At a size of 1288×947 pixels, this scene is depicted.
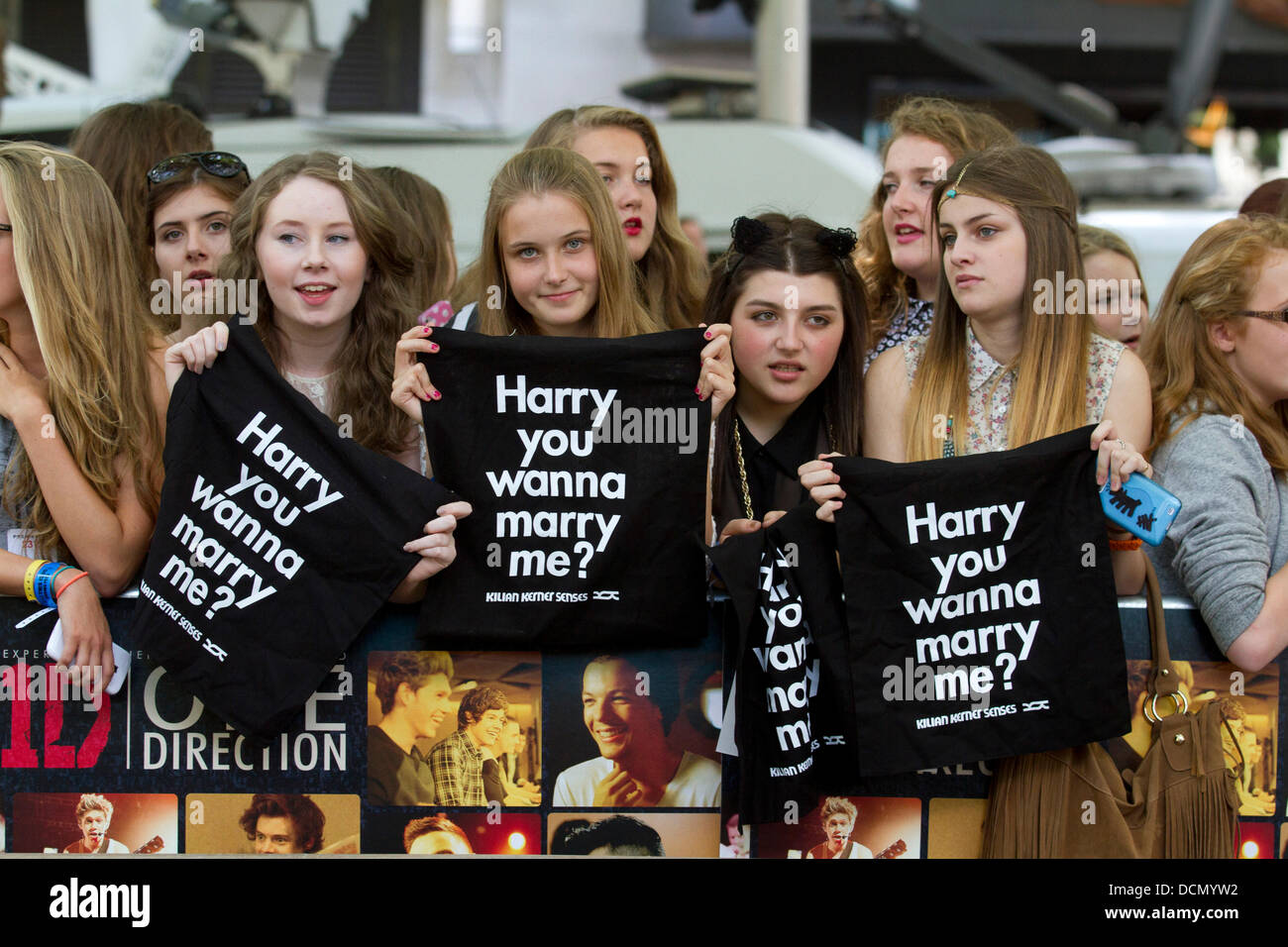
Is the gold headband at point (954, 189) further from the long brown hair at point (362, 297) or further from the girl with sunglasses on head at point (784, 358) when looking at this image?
the long brown hair at point (362, 297)

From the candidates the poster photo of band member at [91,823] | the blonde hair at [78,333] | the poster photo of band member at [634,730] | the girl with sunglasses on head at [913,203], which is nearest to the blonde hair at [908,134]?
the girl with sunglasses on head at [913,203]

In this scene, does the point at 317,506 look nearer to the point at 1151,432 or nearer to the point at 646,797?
the point at 646,797

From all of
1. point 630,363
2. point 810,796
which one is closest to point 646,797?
point 810,796

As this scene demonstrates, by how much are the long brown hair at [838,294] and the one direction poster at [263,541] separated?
2.80ft

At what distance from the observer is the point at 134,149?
150 inches

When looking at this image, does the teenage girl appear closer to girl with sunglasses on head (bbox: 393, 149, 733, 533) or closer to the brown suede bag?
girl with sunglasses on head (bbox: 393, 149, 733, 533)

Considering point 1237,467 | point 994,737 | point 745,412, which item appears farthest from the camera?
point 745,412

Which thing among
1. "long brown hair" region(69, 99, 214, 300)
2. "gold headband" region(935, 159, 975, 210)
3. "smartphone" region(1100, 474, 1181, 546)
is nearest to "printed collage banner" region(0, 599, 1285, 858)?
"smartphone" region(1100, 474, 1181, 546)

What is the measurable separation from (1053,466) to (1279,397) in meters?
0.71

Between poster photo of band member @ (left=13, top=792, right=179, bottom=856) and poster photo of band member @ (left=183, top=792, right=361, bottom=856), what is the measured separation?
0.21 ft

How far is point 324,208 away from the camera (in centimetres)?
297

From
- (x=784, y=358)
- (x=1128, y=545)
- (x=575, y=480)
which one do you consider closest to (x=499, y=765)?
(x=575, y=480)

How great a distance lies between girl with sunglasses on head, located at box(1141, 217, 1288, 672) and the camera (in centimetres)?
265

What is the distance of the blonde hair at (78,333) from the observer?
2781mm
